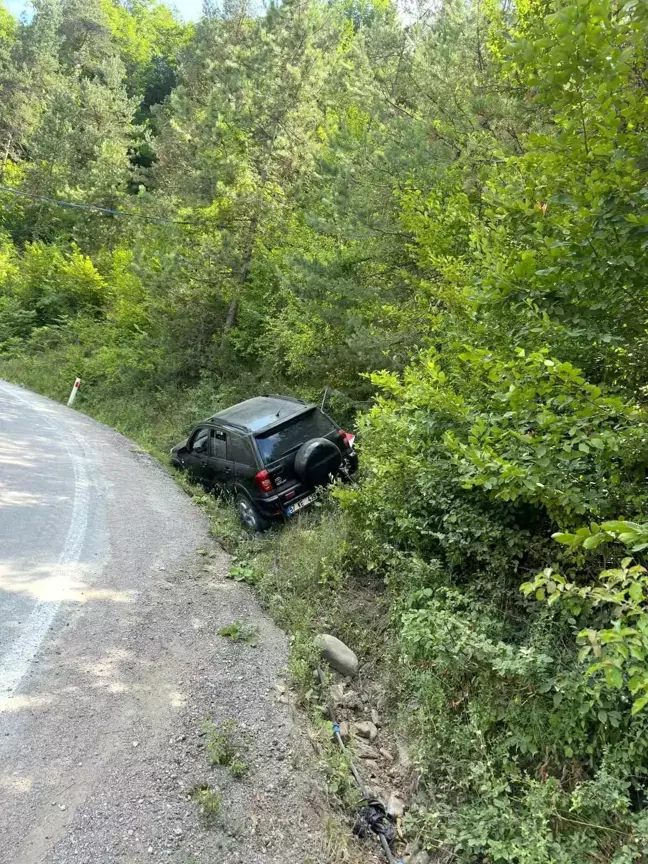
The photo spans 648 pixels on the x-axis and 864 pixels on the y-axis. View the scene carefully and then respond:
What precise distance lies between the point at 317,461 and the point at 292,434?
0.71 m

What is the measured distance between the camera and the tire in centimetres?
864

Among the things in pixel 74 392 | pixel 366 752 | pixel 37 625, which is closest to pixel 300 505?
pixel 37 625

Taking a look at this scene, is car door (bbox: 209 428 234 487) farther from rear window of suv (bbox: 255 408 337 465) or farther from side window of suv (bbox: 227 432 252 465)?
rear window of suv (bbox: 255 408 337 465)

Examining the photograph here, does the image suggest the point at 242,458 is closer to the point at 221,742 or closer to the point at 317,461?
the point at 317,461

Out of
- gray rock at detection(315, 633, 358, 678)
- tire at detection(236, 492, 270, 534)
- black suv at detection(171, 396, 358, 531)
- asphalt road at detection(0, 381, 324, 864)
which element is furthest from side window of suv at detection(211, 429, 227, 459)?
gray rock at detection(315, 633, 358, 678)

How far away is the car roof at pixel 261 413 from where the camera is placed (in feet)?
29.5

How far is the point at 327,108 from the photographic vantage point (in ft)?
64.4

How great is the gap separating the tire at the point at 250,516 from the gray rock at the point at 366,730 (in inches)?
172

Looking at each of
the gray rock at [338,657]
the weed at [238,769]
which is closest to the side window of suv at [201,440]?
the gray rock at [338,657]

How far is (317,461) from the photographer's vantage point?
27.9 feet

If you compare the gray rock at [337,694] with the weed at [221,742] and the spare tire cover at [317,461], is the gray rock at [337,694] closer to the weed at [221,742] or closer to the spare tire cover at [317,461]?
the weed at [221,742]

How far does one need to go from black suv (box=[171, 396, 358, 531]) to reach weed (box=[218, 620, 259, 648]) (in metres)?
3.16

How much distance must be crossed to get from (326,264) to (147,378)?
10576 mm

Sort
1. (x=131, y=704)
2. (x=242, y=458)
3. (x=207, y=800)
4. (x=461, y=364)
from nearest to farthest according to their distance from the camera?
(x=207, y=800)
(x=131, y=704)
(x=461, y=364)
(x=242, y=458)
